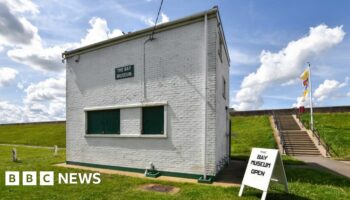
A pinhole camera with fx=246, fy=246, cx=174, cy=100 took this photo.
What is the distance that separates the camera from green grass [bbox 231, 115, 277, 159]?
1903cm

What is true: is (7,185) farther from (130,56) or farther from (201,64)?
(201,64)

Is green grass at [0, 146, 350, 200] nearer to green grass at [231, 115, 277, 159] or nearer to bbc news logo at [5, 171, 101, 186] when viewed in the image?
bbc news logo at [5, 171, 101, 186]

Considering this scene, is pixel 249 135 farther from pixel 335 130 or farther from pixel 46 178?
pixel 46 178

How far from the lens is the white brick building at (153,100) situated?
829 centimetres

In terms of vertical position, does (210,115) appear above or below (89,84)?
below

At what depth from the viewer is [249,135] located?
2353 centimetres

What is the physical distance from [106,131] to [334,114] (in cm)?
2722

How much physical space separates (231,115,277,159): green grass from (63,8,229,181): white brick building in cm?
710

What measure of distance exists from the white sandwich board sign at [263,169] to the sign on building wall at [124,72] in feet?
19.1

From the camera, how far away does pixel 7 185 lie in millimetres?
7398

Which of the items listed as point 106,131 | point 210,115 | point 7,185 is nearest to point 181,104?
point 210,115

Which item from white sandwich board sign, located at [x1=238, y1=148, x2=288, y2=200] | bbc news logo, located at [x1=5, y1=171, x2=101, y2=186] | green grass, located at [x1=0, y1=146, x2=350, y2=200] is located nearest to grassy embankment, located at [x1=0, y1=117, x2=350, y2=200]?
green grass, located at [x1=0, y1=146, x2=350, y2=200]

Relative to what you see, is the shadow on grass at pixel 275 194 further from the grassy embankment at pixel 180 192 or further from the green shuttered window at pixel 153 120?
the green shuttered window at pixel 153 120

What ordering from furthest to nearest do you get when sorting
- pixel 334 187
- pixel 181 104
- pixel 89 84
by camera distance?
pixel 89 84 → pixel 181 104 → pixel 334 187
